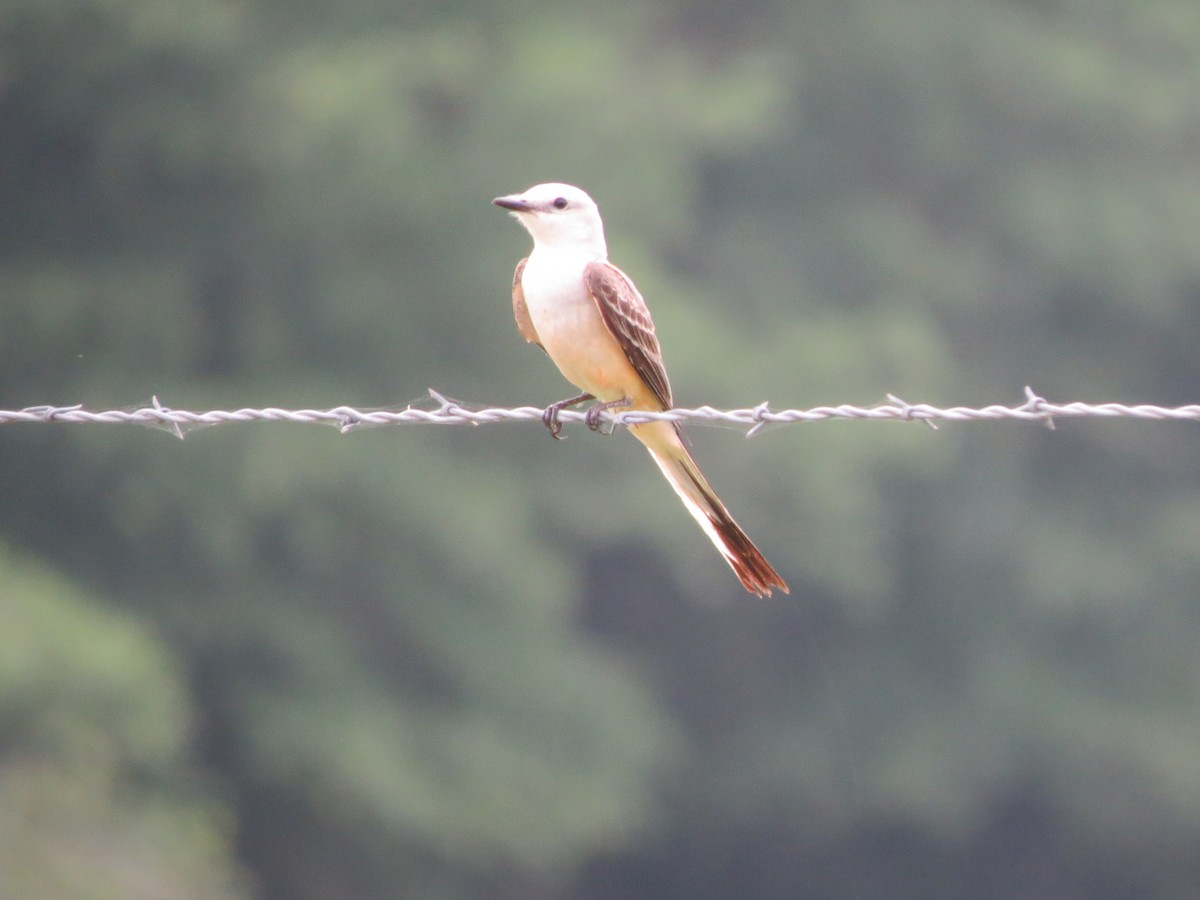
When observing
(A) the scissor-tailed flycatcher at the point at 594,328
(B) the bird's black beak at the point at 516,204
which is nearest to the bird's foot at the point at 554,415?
(A) the scissor-tailed flycatcher at the point at 594,328

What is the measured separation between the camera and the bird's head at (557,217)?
16.0 ft

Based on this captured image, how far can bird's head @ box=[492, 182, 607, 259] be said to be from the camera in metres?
4.89

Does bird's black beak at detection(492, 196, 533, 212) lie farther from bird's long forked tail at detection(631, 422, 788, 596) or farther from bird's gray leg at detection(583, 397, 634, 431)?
bird's long forked tail at detection(631, 422, 788, 596)

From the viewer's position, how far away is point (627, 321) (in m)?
4.67

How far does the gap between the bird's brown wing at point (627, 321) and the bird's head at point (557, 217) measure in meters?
0.15

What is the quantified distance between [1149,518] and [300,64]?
27.8ft

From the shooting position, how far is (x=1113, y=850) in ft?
49.2

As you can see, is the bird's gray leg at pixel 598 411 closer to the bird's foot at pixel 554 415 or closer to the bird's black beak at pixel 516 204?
the bird's foot at pixel 554 415

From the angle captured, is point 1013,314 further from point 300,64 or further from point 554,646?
point 300,64

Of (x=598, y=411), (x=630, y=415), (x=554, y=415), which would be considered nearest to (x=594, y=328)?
(x=598, y=411)

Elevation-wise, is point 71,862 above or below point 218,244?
below

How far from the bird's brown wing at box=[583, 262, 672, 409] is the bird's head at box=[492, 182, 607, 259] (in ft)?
0.50

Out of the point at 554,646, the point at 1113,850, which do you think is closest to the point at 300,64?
the point at 554,646

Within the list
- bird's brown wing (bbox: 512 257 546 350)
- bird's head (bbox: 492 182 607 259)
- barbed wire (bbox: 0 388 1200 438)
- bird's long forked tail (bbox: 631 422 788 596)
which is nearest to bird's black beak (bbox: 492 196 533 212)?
bird's head (bbox: 492 182 607 259)
